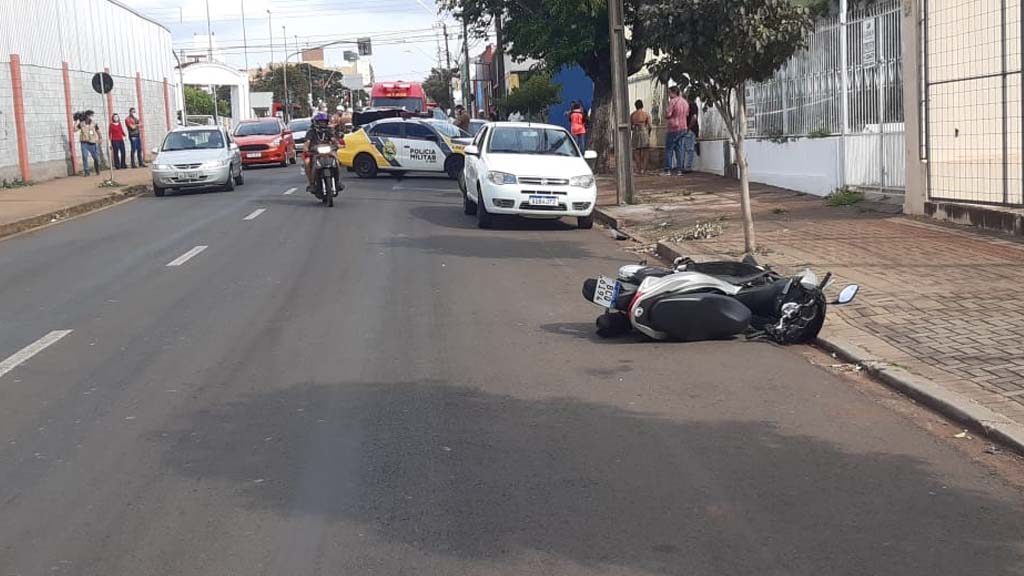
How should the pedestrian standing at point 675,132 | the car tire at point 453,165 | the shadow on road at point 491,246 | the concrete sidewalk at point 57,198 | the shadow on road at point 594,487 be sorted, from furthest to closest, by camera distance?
the car tire at point 453,165, the pedestrian standing at point 675,132, the concrete sidewalk at point 57,198, the shadow on road at point 491,246, the shadow on road at point 594,487

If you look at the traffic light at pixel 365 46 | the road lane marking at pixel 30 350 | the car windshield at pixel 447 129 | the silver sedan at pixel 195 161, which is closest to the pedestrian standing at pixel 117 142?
the silver sedan at pixel 195 161

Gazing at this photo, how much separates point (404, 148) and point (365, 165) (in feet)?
4.12

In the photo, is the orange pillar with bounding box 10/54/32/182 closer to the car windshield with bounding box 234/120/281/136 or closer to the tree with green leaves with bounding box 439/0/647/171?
the car windshield with bounding box 234/120/281/136

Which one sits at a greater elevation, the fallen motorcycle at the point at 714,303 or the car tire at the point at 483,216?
the car tire at the point at 483,216

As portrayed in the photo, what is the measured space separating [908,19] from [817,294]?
328 inches

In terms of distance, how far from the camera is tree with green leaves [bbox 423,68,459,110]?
4346 inches

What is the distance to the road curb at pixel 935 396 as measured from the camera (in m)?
6.18

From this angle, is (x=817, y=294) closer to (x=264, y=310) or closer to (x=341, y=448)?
(x=341, y=448)

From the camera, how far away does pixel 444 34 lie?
284 feet

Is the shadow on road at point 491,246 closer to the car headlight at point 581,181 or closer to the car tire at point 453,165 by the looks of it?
the car headlight at point 581,181

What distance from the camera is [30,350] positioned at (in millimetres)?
9234

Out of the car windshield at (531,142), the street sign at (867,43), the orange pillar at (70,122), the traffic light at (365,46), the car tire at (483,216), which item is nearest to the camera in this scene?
the street sign at (867,43)

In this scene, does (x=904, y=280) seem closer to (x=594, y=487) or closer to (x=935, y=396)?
(x=935, y=396)

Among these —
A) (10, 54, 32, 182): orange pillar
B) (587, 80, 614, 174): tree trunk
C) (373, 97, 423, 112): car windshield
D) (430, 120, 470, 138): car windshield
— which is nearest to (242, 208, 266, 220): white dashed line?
A: (430, 120, 470, 138): car windshield
